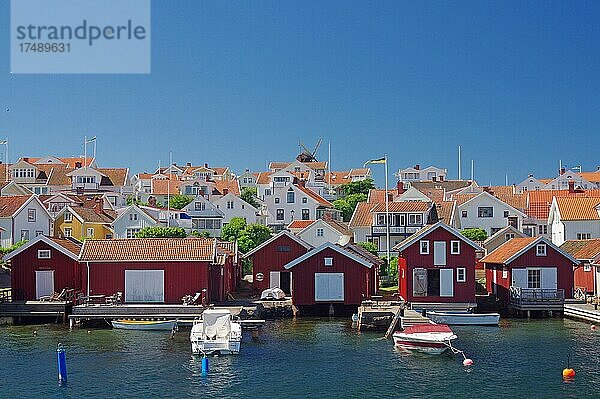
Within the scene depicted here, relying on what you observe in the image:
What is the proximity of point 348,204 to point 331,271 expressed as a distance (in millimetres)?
59387

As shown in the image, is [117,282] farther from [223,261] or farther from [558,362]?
[558,362]

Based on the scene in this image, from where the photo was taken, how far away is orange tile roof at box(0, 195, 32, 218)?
82.4 meters

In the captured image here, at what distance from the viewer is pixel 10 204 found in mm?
84312

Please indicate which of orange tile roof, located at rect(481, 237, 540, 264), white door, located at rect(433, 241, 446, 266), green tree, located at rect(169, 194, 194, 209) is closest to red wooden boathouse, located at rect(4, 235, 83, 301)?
white door, located at rect(433, 241, 446, 266)

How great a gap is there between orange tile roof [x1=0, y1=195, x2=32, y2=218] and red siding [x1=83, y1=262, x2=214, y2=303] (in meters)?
36.6

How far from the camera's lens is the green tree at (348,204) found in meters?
109

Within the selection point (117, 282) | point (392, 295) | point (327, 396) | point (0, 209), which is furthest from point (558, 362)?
point (0, 209)

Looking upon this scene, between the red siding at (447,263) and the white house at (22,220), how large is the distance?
45.0 meters

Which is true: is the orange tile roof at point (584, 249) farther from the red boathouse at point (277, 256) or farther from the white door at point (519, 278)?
the red boathouse at point (277, 256)

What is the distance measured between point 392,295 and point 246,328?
58.2 feet

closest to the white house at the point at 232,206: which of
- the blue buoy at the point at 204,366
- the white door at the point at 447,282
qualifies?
the white door at the point at 447,282

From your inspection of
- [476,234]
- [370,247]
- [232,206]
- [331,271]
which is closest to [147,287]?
[331,271]

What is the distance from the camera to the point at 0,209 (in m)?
83.6

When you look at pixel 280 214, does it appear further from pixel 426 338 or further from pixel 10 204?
pixel 426 338
